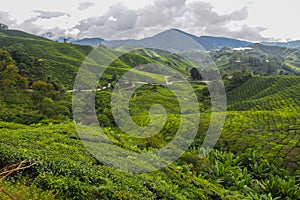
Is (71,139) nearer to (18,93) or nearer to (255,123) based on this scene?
(255,123)

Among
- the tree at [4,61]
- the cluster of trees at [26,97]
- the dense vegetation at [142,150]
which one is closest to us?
the dense vegetation at [142,150]

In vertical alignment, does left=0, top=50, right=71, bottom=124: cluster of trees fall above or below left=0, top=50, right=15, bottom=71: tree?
below

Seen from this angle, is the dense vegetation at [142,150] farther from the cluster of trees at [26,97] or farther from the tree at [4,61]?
the tree at [4,61]

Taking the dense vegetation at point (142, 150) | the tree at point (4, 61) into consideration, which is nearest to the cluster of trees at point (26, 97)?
the tree at point (4, 61)

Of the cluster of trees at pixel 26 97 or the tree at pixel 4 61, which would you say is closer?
the cluster of trees at pixel 26 97

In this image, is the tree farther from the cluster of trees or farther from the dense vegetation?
the dense vegetation

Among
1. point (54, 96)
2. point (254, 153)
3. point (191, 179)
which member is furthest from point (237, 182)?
point (54, 96)

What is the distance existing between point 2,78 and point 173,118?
79.3 feet

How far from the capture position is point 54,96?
128 feet

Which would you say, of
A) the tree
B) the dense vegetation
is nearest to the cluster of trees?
the tree

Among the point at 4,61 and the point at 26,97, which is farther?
the point at 4,61

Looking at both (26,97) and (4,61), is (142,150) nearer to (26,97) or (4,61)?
(26,97)

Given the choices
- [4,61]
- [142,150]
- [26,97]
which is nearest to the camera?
[142,150]

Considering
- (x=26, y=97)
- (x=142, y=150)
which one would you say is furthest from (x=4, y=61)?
(x=142, y=150)
